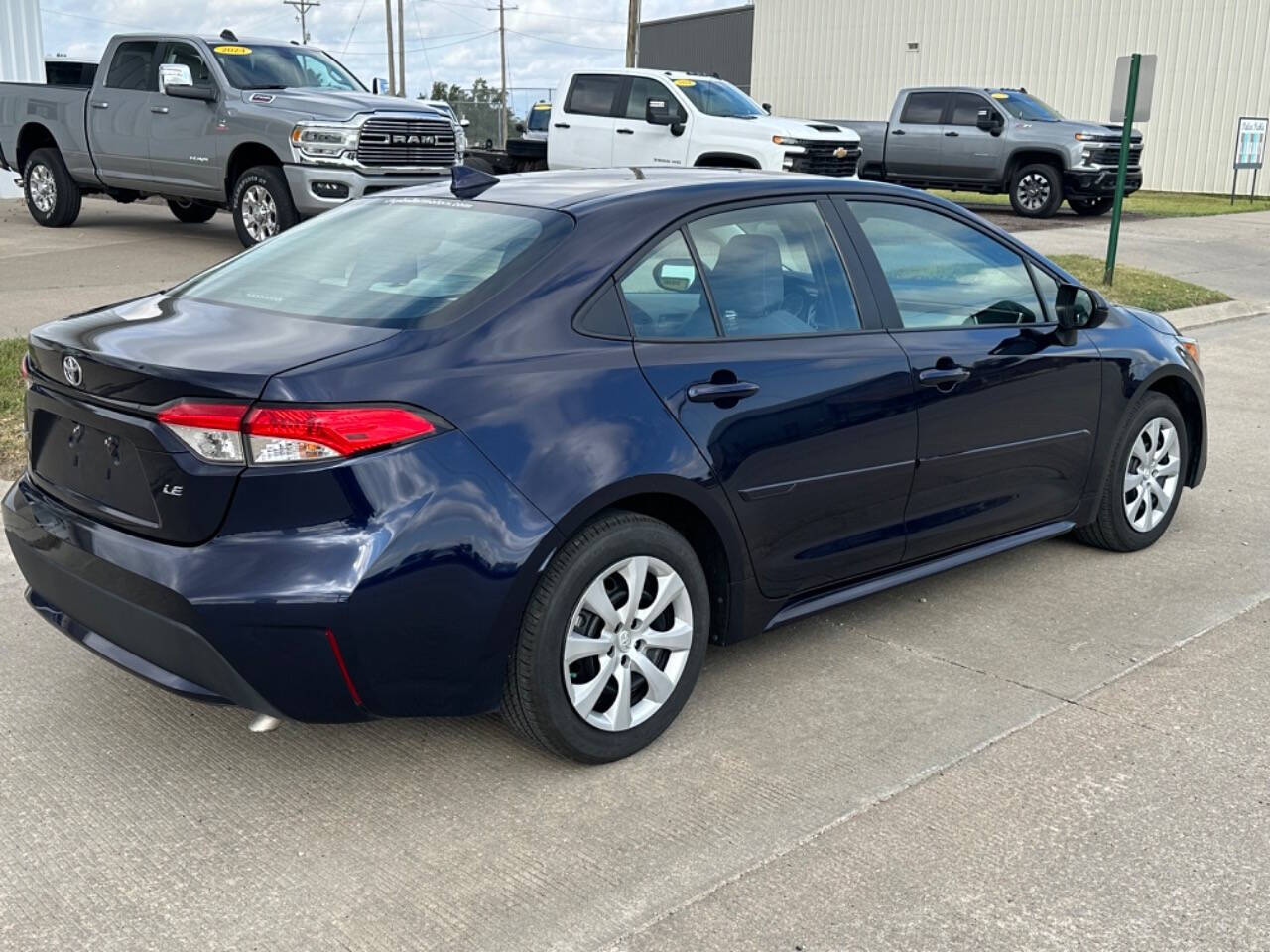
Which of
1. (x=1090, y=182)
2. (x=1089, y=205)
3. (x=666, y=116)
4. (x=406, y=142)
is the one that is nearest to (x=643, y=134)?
(x=666, y=116)

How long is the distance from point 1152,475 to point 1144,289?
853 cm

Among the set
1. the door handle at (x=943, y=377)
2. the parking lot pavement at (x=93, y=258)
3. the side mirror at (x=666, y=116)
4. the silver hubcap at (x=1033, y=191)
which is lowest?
the parking lot pavement at (x=93, y=258)

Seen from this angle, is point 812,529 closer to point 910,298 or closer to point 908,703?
point 908,703

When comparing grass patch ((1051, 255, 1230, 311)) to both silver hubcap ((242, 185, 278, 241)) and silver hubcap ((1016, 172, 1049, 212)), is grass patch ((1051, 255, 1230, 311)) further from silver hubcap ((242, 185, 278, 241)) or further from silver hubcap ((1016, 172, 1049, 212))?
silver hubcap ((242, 185, 278, 241))

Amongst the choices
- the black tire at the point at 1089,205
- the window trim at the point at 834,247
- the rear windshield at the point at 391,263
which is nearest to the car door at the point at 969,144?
the black tire at the point at 1089,205

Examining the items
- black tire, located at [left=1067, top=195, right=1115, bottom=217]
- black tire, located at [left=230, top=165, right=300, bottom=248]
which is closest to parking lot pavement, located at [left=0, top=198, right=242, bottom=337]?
black tire, located at [left=230, top=165, right=300, bottom=248]

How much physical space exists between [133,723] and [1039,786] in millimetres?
2581

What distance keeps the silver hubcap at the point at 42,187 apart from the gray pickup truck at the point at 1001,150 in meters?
13.5

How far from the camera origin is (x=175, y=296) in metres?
3.98

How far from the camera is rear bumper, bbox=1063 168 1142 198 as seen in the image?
2052 cm

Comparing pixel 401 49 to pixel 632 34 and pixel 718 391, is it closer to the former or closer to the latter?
pixel 632 34

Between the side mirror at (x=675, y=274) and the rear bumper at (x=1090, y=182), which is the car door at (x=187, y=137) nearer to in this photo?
the side mirror at (x=675, y=274)

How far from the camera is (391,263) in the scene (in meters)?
3.83

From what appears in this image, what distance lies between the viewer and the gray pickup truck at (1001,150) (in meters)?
20.6
